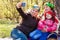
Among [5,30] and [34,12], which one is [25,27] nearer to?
[34,12]

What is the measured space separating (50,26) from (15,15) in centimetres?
398

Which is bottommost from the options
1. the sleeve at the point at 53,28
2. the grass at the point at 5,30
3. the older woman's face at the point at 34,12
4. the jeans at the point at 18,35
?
the grass at the point at 5,30

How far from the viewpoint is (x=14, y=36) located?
4785 millimetres

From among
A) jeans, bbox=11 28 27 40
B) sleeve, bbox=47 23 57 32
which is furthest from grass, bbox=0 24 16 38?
sleeve, bbox=47 23 57 32

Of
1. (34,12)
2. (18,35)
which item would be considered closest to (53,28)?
(34,12)

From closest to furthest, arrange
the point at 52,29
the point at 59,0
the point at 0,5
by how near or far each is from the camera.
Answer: the point at 52,29 → the point at 59,0 → the point at 0,5

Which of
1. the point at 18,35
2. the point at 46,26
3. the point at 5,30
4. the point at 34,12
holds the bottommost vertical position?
the point at 5,30

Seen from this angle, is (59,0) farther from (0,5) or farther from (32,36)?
(32,36)

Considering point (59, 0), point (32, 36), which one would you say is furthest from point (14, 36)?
point (59, 0)

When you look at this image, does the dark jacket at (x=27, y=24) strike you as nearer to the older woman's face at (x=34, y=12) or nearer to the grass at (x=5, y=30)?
the older woman's face at (x=34, y=12)

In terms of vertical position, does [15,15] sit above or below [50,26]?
below

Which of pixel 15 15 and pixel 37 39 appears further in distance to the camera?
pixel 15 15

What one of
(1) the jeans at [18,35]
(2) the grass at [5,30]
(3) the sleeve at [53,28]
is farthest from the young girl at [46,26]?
(2) the grass at [5,30]

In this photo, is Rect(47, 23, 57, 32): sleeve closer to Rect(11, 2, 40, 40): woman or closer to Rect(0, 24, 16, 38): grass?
Rect(11, 2, 40, 40): woman
